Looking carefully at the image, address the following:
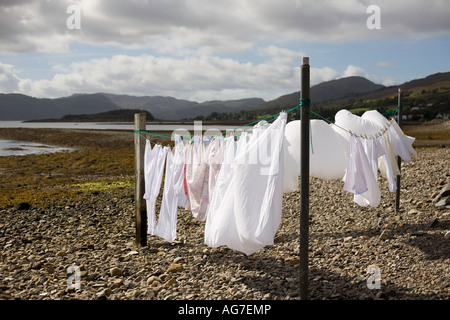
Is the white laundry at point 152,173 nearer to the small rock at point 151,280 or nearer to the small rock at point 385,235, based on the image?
the small rock at point 151,280

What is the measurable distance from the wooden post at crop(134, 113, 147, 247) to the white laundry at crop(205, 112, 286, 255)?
148 inches

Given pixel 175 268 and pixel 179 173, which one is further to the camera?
pixel 179 173

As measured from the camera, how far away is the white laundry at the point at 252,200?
6016mm

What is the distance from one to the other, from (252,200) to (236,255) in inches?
138

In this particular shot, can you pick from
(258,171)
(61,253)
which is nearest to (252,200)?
(258,171)

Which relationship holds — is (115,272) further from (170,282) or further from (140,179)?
(140,179)

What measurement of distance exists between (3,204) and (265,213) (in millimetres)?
14139

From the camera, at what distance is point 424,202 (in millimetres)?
12352

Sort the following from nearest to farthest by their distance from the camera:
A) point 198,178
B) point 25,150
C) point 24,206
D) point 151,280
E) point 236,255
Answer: point 151,280 → point 198,178 → point 236,255 → point 24,206 → point 25,150

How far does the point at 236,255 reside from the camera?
9297mm

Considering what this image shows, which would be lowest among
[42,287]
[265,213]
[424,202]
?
[42,287]

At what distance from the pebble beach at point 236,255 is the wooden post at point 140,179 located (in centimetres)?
46
